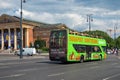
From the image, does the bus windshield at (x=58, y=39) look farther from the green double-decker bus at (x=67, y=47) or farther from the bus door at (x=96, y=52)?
the bus door at (x=96, y=52)

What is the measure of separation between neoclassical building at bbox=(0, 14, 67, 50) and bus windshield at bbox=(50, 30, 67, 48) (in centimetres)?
9781

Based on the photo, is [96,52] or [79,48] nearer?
[79,48]

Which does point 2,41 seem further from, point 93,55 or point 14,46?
point 93,55

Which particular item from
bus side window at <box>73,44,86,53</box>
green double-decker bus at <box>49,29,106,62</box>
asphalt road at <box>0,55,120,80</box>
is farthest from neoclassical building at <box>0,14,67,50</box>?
asphalt road at <box>0,55,120,80</box>

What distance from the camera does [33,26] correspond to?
13712 centimetres

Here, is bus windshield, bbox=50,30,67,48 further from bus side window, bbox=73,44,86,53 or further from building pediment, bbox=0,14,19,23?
building pediment, bbox=0,14,19,23

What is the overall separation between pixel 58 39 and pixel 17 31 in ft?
342

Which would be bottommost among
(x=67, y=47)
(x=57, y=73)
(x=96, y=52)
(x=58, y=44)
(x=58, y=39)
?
(x=57, y=73)

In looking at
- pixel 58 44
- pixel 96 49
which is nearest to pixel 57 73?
pixel 58 44

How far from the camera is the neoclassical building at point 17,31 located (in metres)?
131

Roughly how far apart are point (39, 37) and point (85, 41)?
323 feet

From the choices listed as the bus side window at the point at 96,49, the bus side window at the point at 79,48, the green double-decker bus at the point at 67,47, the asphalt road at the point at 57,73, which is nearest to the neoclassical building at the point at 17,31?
the bus side window at the point at 96,49

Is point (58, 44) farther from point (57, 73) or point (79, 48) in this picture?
point (57, 73)

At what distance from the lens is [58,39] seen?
104 ft
